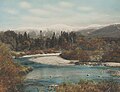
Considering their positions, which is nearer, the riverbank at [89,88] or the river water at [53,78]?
the riverbank at [89,88]

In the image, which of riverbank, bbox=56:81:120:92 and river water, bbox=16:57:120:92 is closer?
riverbank, bbox=56:81:120:92

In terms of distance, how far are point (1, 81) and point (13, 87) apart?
274 cm

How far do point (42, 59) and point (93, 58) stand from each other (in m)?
26.6

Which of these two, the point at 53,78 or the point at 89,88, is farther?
the point at 53,78

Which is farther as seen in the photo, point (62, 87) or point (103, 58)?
point (103, 58)

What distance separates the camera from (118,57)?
15162 cm

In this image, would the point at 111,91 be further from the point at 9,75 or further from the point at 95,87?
the point at 9,75

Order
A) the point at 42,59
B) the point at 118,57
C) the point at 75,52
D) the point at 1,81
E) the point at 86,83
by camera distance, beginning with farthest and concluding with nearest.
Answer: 1. the point at 75,52
2. the point at 118,57
3. the point at 42,59
4. the point at 1,81
5. the point at 86,83

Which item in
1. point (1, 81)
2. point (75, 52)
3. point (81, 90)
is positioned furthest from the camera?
point (75, 52)

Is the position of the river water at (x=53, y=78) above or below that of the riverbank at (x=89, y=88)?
below

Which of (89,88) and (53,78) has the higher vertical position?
(89,88)

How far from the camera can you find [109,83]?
3512cm

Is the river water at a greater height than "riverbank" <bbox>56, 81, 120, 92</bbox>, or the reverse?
"riverbank" <bbox>56, 81, 120, 92</bbox>

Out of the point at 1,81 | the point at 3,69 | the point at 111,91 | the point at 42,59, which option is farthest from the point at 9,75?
the point at 42,59
